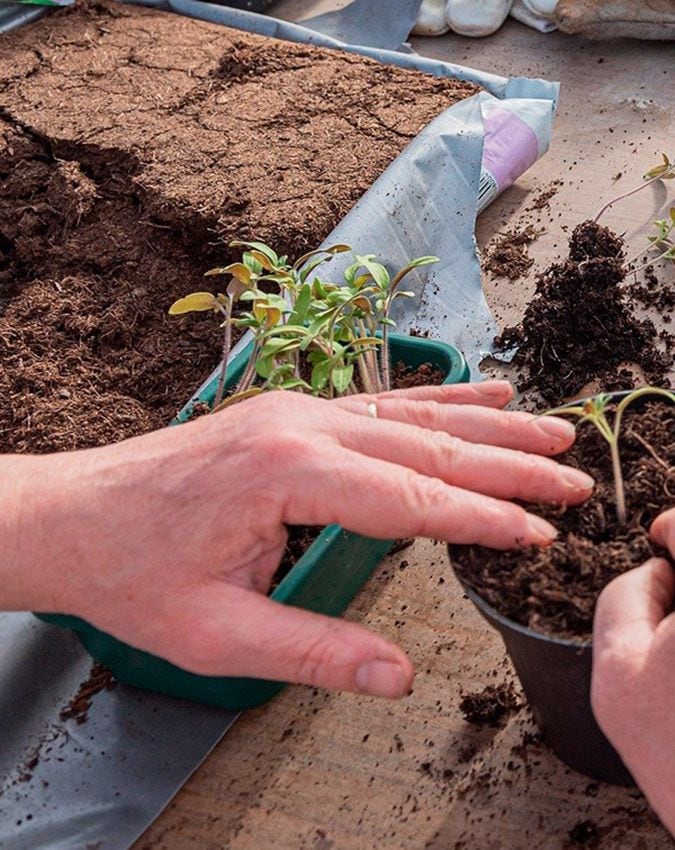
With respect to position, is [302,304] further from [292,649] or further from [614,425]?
[292,649]

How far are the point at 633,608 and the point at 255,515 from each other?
0.38 meters

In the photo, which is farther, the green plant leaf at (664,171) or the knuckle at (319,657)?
the green plant leaf at (664,171)

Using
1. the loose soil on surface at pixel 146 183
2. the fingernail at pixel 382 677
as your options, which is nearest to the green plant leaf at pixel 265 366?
the loose soil on surface at pixel 146 183

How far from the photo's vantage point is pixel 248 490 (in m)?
1.06

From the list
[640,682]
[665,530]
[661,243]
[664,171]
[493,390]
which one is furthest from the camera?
[664,171]

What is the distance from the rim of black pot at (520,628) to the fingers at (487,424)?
0.17 metres

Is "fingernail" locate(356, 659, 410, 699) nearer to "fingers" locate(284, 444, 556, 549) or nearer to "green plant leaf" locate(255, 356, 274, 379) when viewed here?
"fingers" locate(284, 444, 556, 549)

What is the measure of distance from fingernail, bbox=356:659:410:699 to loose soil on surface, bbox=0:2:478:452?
0.85 m

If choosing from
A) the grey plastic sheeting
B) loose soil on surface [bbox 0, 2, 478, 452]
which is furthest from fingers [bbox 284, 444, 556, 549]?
loose soil on surface [bbox 0, 2, 478, 452]

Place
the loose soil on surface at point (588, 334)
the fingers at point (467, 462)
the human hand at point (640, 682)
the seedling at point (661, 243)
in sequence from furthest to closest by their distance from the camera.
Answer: the seedling at point (661, 243)
the loose soil on surface at point (588, 334)
the fingers at point (467, 462)
the human hand at point (640, 682)

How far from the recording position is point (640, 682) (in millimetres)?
900

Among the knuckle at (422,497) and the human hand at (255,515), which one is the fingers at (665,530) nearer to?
A: the human hand at (255,515)

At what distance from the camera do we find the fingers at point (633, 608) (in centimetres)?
93

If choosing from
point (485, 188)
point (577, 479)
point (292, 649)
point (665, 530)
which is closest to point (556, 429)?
point (577, 479)
